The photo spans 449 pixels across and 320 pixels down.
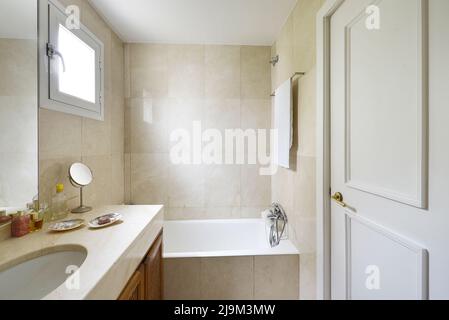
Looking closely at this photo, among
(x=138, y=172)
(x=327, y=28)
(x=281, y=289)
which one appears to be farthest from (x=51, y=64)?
(x=281, y=289)

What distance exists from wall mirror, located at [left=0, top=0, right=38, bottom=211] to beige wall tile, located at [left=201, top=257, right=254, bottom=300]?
3.80ft

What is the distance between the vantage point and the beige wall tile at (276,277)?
1474 millimetres

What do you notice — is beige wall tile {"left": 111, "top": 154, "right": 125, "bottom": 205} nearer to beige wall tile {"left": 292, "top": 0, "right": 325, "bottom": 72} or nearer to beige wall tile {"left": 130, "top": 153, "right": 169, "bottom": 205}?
beige wall tile {"left": 130, "top": 153, "right": 169, "bottom": 205}

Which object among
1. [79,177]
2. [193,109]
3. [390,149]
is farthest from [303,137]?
[79,177]

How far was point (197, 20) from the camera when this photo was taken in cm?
170

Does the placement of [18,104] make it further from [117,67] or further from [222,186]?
[222,186]

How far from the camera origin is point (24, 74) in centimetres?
96

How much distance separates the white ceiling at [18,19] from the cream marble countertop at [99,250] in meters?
0.91

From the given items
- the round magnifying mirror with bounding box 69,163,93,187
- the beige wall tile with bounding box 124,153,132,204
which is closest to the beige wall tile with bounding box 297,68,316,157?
the round magnifying mirror with bounding box 69,163,93,187

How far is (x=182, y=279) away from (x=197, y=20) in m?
2.13

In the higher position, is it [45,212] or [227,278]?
[45,212]

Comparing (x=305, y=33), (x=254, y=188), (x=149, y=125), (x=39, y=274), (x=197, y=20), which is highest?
(x=197, y=20)

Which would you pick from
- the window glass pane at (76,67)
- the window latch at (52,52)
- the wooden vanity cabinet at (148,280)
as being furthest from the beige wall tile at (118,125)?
the wooden vanity cabinet at (148,280)

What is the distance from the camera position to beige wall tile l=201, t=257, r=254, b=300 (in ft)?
4.74
